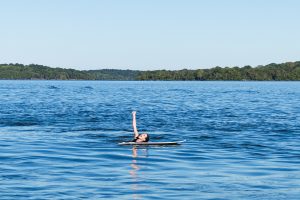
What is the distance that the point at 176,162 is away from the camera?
2789 centimetres

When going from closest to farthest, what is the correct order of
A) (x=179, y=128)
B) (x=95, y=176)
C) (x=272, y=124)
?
(x=95, y=176) < (x=179, y=128) < (x=272, y=124)

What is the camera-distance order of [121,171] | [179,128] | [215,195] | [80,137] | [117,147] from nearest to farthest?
[215,195], [121,171], [117,147], [80,137], [179,128]

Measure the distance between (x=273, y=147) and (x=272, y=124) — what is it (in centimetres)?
1659

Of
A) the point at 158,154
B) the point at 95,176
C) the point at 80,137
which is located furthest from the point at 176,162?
the point at 80,137

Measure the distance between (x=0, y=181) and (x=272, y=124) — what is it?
32789 millimetres

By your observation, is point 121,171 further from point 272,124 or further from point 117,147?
point 272,124

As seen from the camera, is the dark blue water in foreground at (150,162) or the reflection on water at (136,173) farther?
the dark blue water in foreground at (150,162)

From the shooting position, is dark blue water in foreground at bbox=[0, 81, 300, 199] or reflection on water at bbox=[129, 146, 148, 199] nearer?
reflection on water at bbox=[129, 146, 148, 199]

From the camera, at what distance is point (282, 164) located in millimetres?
27625

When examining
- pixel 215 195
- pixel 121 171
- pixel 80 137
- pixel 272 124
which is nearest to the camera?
pixel 215 195

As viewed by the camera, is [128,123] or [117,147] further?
[128,123]

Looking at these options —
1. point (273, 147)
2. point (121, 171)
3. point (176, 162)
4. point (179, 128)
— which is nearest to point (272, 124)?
point (179, 128)

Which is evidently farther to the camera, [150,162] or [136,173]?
[150,162]

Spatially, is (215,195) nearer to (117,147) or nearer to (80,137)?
(117,147)
